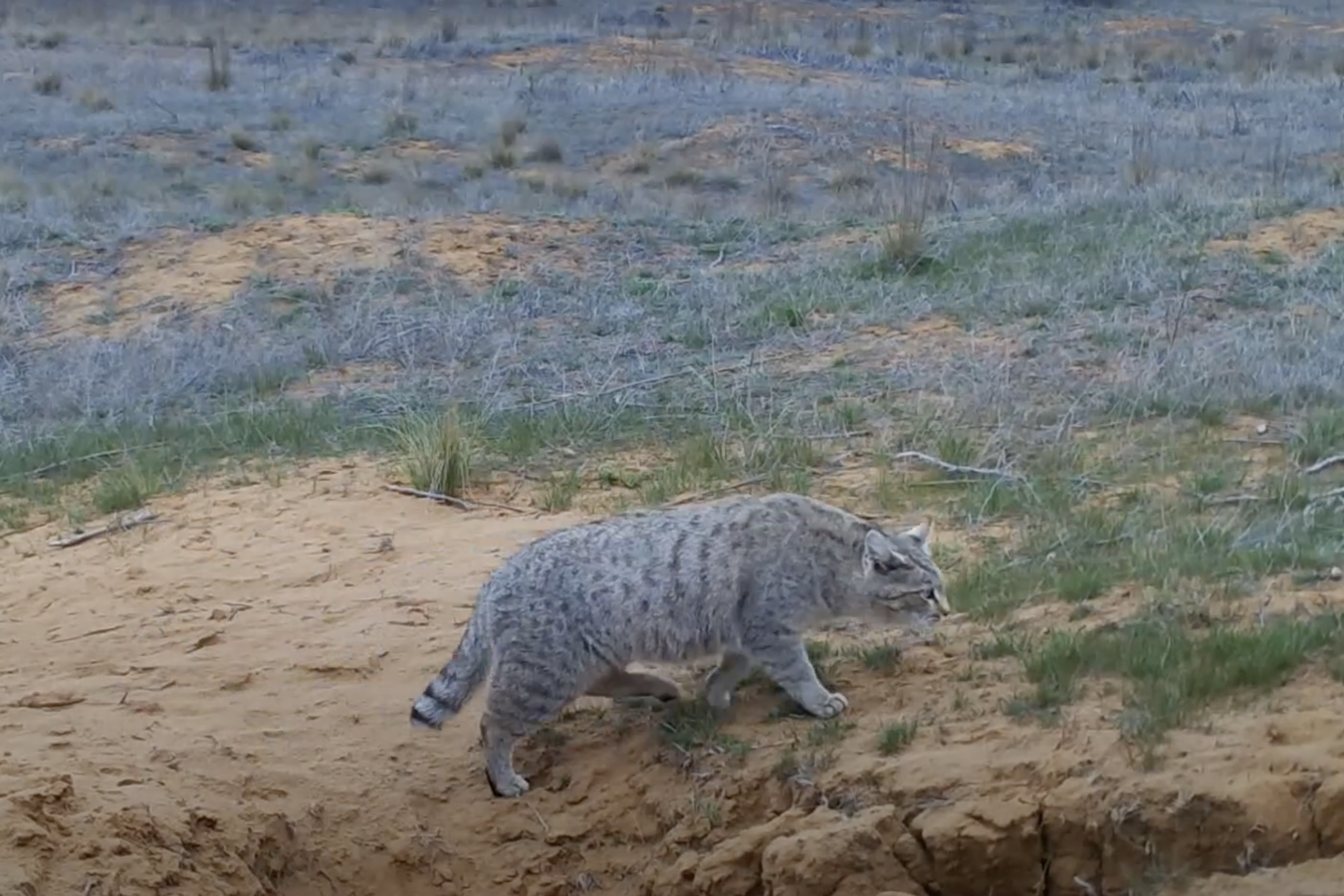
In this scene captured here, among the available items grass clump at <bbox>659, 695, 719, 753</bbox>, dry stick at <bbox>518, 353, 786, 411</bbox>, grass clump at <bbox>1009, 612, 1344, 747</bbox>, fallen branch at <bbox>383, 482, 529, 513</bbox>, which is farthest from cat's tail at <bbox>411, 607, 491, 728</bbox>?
dry stick at <bbox>518, 353, 786, 411</bbox>

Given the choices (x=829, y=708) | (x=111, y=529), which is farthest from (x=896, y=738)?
(x=111, y=529)

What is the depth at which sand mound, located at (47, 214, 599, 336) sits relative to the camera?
14.9 meters

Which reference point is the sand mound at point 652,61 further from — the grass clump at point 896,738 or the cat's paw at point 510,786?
the grass clump at point 896,738

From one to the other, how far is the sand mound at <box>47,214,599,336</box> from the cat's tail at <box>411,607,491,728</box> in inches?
360

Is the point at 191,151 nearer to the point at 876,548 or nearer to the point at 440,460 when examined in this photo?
the point at 440,460

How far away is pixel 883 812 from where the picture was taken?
521 cm

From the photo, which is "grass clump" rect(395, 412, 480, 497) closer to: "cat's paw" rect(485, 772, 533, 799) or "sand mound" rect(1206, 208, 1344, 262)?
"cat's paw" rect(485, 772, 533, 799)

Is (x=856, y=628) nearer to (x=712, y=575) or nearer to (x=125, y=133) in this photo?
(x=712, y=575)

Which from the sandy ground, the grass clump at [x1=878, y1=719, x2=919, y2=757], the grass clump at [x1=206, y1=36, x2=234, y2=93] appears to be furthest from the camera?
the grass clump at [x1=206, y1=36, x2=234, y2=93]

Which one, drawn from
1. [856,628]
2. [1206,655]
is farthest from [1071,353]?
[1206,655]

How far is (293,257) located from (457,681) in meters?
10.7

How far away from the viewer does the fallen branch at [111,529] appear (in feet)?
27.9

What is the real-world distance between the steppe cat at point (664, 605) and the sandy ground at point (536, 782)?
0.83ft

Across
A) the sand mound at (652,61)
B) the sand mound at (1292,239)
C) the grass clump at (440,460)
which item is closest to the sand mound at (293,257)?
the sand mound at (1292,239)
